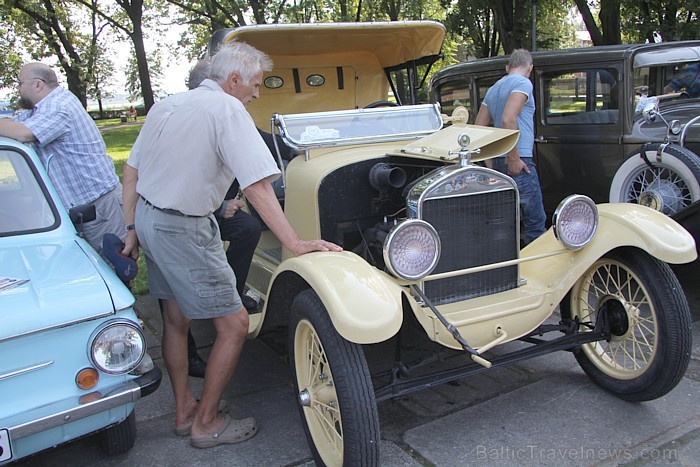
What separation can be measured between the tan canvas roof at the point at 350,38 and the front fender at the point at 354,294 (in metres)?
2.30

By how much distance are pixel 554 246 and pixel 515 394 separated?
0.89 metres

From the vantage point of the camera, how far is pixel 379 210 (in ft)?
11.2

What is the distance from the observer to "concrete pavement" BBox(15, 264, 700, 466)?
278 cm

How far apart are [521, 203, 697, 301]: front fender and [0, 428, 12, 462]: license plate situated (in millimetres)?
2555

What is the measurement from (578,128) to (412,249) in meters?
3.56

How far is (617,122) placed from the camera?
5.21 m

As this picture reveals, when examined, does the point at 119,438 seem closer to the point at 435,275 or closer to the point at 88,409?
the point at 88,409

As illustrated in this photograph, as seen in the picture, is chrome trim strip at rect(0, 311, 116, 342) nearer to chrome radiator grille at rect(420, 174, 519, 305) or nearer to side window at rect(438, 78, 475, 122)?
chrome radiator grille at rect(420, 174, 519, 305)

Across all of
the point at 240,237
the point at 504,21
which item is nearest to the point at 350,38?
the point at 240,237

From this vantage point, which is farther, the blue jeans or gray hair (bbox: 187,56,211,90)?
the blue jeans

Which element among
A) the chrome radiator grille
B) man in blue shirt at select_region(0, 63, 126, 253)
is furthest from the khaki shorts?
man in blue shirt at select_region(0, 63, 126, 253)

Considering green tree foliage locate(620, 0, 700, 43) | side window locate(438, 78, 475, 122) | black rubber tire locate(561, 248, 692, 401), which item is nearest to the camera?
black rubber tire locate(561, 248, 692, 401)

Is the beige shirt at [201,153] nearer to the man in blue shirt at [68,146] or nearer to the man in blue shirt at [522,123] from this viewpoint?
the man in blue shirt at [68,146]

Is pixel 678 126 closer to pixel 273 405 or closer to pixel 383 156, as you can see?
pixel 383 156
